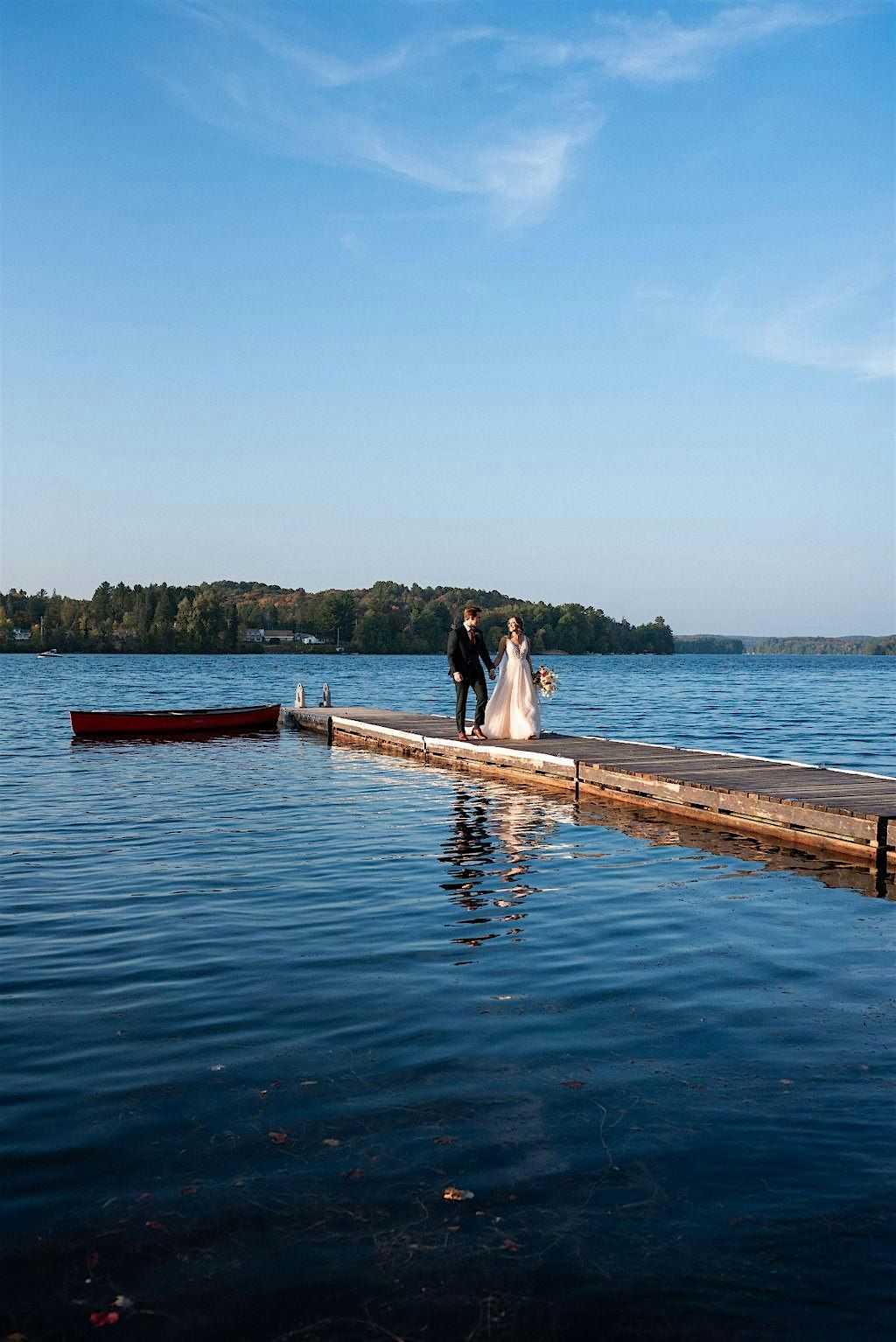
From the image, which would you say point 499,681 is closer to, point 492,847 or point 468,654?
point 468,654

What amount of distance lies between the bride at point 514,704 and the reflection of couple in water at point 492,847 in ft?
11.6

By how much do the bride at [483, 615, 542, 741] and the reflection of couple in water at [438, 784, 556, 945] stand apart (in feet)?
11.6

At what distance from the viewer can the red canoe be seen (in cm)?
3241

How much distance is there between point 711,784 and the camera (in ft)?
52.1

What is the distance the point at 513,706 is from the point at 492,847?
32.4 ft

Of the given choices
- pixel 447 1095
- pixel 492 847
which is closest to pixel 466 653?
pixel 492 847

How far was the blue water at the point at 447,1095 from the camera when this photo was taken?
13.5 ft

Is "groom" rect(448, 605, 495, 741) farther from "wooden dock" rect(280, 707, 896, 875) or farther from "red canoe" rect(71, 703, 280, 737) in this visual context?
"red canoe" rect(71, 703, 280, 737)

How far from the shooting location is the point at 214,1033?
6891 mm

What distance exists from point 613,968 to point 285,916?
329cm

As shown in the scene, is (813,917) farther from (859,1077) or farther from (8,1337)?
(8,1337)

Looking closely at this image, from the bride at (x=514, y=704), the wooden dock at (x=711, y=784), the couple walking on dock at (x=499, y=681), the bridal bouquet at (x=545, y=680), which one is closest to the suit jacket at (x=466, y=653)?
the couple walking on dock at (x=499, y=681)

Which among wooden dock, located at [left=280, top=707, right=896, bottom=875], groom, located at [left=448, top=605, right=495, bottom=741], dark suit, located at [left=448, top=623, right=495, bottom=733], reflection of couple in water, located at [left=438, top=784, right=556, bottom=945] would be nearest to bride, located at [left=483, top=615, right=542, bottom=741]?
groom, located at [left=448, top=605, right=495, bottom=741]

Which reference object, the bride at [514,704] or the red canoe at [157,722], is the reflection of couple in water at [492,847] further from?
the red canoe at [157,722]
